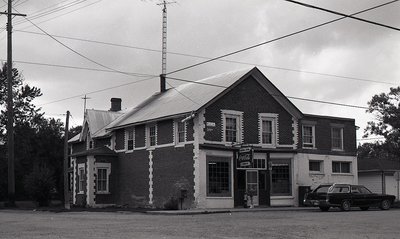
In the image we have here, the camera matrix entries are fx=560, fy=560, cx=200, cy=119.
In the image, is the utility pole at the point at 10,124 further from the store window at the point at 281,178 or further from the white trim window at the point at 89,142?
the store window at the point at 281,178

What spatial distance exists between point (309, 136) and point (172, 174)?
34.6 ft

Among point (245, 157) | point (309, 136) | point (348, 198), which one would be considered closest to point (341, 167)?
point (309, 136)

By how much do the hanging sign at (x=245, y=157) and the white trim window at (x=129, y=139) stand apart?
8.96 metres

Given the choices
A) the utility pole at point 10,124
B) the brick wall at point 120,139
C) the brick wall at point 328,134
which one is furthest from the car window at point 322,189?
the utility pole at point 10,124

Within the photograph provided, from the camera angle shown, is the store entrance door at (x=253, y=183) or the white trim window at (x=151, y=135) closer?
the store entrance door at (x=253, y=183)

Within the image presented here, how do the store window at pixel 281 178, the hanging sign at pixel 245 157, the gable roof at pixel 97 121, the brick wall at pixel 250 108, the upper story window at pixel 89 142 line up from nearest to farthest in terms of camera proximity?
the hanging sign at pixel 245 157 → the brick wall at pixel 250 108 → the store window at pixel 281 178 → the gable roof at pixel 97 121 → the upper story window at pixel 89 142

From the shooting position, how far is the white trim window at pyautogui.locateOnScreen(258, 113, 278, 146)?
36.3 meters

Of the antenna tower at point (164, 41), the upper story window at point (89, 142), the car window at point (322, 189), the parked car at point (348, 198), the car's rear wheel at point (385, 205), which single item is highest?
the antenna tower at point (164, 41)

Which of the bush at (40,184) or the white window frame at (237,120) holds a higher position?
the white window frame at (237,120)

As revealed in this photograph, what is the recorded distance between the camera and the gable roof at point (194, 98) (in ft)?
113

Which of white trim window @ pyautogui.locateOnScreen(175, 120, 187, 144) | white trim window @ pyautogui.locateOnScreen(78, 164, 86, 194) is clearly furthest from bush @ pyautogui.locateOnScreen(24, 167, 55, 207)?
white trim window @ pyautogui.locateOnScreen(175, 120, 187, 144)

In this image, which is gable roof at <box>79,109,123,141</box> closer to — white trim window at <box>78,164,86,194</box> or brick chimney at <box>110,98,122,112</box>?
white trim window at <box>78,164,86,194</box>

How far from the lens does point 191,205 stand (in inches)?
1302

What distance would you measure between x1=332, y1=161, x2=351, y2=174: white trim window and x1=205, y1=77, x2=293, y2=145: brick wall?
5.14m
